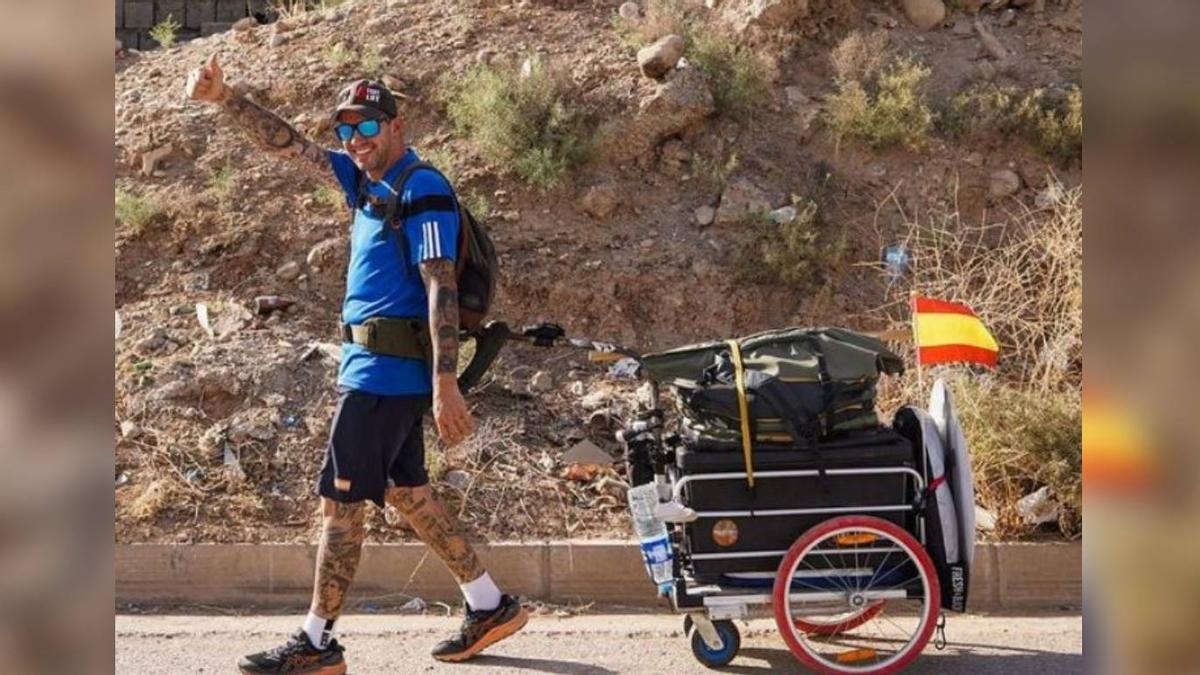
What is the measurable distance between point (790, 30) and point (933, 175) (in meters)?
1.86

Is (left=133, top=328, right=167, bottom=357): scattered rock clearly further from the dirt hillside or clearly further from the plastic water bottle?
the plastic water bottle

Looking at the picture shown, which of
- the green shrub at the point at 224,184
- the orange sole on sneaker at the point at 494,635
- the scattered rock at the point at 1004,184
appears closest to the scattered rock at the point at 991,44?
the scattered rock at the point at 1004,184

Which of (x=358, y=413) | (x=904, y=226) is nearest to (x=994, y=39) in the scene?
(x=904, y=226)

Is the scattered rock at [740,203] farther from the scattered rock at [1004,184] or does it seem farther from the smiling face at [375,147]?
the smiling face at [375,147]

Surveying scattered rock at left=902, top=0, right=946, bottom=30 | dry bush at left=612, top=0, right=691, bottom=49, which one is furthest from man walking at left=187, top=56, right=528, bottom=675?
scattered rock at left=902, top=0, right=946, bottom=30

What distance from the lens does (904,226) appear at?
9.17m

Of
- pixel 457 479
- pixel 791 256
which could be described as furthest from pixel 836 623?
pixel 791 256

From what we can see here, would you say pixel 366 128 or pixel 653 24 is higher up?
pixel 653 24

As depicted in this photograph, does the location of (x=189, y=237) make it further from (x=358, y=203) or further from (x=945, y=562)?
(x=945, y=562)

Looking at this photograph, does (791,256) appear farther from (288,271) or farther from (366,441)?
(366,441)

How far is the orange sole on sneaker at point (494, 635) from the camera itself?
17.0ft

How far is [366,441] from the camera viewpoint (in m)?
4.80

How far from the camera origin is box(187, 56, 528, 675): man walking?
478cm

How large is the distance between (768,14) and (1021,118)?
204cm
